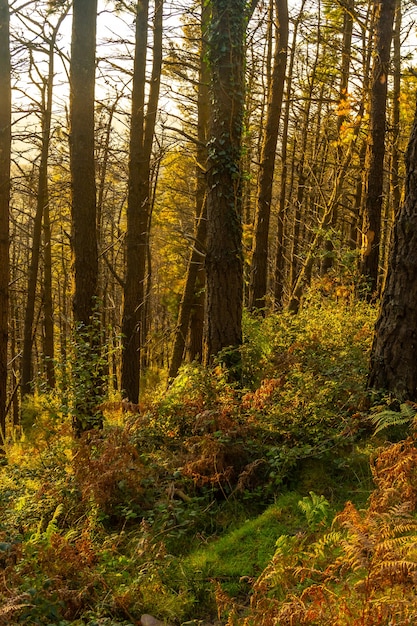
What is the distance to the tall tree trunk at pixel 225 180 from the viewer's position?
7.39 metres

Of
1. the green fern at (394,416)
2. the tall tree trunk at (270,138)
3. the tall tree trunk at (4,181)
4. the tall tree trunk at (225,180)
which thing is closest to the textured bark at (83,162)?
the tall tree trunk at (225,180)

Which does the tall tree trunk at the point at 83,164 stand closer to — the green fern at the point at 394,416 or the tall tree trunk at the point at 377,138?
the green fern at the point at 394,416

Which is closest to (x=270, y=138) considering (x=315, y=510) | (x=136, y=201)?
(x=136, y=201)

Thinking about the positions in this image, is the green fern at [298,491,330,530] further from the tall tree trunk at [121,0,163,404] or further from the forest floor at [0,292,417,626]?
the tall tree trunk at [121,0,163,404]

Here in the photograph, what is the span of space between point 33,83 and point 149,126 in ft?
23.0

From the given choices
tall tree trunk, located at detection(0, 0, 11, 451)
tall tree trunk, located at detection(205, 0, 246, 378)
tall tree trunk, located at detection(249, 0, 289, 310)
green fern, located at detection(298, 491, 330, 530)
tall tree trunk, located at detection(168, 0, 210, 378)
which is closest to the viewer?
green fern, located at detection(298, 491, 330, 530)

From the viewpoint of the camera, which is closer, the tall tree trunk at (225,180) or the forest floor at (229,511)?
the forest floor at (229,511)

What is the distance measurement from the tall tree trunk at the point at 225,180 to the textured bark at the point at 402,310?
2367 millimetres

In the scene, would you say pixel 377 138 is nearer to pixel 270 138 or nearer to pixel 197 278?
pixel 270 138

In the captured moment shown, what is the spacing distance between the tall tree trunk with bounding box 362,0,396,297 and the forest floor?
475 centimetres

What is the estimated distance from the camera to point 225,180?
296 inches

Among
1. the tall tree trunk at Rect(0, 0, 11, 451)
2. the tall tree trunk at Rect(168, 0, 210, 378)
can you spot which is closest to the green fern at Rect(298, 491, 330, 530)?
the tall tree trunk at Rect(0, 0, 11, 451)

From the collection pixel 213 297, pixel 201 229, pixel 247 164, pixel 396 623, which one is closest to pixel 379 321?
pixel 213 297

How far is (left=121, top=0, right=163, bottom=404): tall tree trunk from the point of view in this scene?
11109mm
